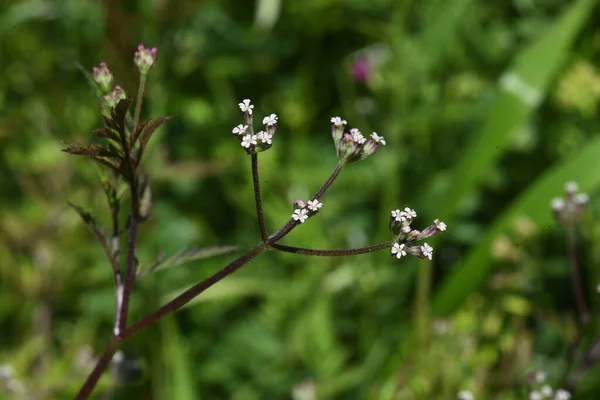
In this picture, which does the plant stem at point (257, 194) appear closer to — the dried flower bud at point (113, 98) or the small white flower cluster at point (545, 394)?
the dried flower bud at point (113, 98)

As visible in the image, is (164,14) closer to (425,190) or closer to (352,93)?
(352,93)

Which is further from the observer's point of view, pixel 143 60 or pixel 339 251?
pixel 143 60

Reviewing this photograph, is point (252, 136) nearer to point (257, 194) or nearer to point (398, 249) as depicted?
point (257, 194)

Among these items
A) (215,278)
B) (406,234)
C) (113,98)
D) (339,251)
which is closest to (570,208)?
(406,234)

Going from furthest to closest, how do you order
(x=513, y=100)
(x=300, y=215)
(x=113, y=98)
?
(x=513, y=100) → (x=113, y=98) → (x=300, y=215)

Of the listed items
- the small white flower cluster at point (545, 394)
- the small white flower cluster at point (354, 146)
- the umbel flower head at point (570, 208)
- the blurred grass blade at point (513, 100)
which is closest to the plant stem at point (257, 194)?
the small white flower cluster at point (354, 146)

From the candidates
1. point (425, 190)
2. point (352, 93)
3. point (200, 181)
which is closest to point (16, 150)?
point (200, 181)

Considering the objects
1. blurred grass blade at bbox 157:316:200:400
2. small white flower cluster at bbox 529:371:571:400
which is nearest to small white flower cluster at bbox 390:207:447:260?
small white flower cluster at bbox 529:371:571:400

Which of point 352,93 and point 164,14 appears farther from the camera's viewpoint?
point 352,93
